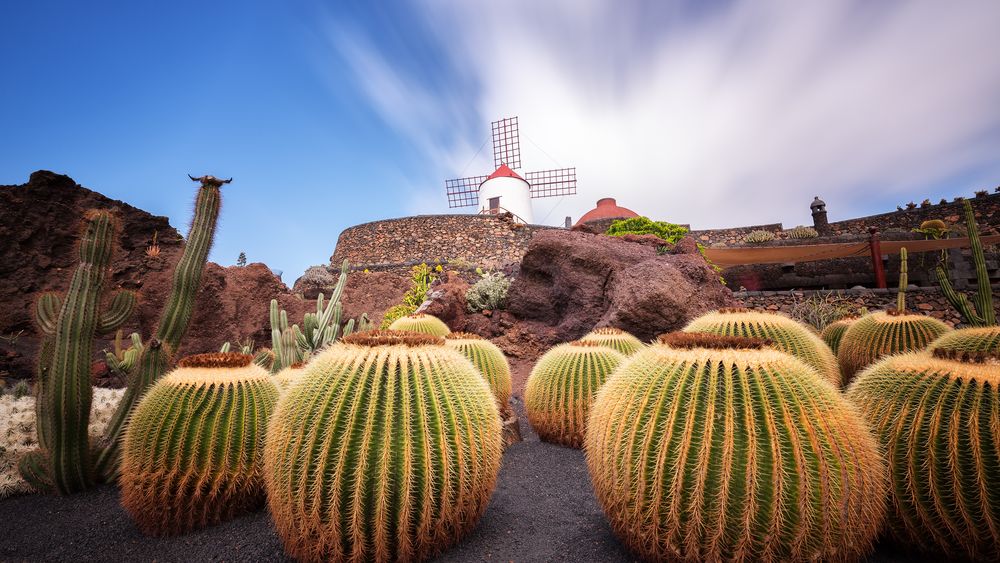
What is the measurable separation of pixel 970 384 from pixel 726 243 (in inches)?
865

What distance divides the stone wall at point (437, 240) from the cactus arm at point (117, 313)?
711 inches

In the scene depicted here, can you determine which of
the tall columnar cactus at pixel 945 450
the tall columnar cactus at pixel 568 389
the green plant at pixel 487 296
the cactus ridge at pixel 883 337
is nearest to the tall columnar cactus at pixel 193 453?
the tall columnar cactus at pixel 568 389

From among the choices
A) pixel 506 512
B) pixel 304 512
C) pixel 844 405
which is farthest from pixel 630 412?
pixel 304 512

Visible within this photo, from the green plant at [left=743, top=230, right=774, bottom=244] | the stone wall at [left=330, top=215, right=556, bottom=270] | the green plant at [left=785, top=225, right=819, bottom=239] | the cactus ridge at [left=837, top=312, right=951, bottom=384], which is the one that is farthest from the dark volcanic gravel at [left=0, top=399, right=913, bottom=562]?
the green plant at [left=785, top=225, right=819, bottom=239]

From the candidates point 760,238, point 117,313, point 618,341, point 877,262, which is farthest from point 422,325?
point 760,238

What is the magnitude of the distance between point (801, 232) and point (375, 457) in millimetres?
22263

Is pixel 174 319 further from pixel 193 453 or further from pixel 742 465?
pixel 742 465

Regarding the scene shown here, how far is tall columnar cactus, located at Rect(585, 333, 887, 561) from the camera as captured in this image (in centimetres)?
196

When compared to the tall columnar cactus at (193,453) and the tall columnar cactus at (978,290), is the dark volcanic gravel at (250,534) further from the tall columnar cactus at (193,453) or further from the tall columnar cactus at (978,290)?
the tall columnar cactus at (978,290)

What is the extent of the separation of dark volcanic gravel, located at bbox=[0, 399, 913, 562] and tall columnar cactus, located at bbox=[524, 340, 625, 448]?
0.82 meters

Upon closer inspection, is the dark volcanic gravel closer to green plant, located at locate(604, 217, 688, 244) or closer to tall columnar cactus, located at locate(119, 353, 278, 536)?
tall columnar cactus, located at locate(119, 353, 278, 536)

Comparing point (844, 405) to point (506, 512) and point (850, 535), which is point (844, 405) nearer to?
point (850, 535)

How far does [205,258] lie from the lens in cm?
403

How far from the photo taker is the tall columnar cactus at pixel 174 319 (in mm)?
3605
